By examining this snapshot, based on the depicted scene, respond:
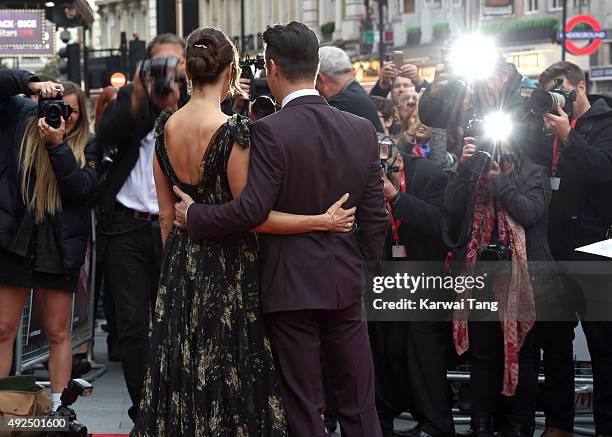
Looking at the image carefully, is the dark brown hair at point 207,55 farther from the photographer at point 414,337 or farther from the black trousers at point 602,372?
the black trousers at point 602,372

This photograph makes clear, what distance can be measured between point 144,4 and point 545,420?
232 ft

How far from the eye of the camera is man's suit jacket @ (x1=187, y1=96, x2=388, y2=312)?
4930mm

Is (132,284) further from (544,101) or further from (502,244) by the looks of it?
(544,101)

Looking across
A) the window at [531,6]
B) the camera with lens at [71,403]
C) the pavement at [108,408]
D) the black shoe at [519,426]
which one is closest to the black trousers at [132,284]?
the pavement at [108,408]

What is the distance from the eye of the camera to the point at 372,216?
5.29m

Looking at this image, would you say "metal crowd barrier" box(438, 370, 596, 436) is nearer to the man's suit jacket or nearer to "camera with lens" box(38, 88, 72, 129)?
the man's suit jacket

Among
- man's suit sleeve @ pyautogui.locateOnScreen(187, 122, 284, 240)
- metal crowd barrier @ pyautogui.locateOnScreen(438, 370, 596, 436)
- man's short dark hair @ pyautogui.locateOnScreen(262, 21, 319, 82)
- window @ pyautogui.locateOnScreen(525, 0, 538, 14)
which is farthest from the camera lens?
window @ pyautogui.locateOnScreen(525, 0, 538, 14)

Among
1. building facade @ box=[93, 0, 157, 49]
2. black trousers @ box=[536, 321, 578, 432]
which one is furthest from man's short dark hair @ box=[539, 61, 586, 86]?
building facade @ box=[93, 0, 157, 49]

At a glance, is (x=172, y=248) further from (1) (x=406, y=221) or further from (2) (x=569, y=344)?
(2) (x=569, y=344)

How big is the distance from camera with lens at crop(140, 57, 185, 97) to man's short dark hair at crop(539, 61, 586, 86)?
7.54 feet

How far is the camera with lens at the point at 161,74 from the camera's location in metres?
6.15

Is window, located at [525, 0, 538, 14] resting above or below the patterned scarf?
above

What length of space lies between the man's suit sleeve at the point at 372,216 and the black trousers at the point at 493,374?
170 cm

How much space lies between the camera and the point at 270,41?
16.8ft
